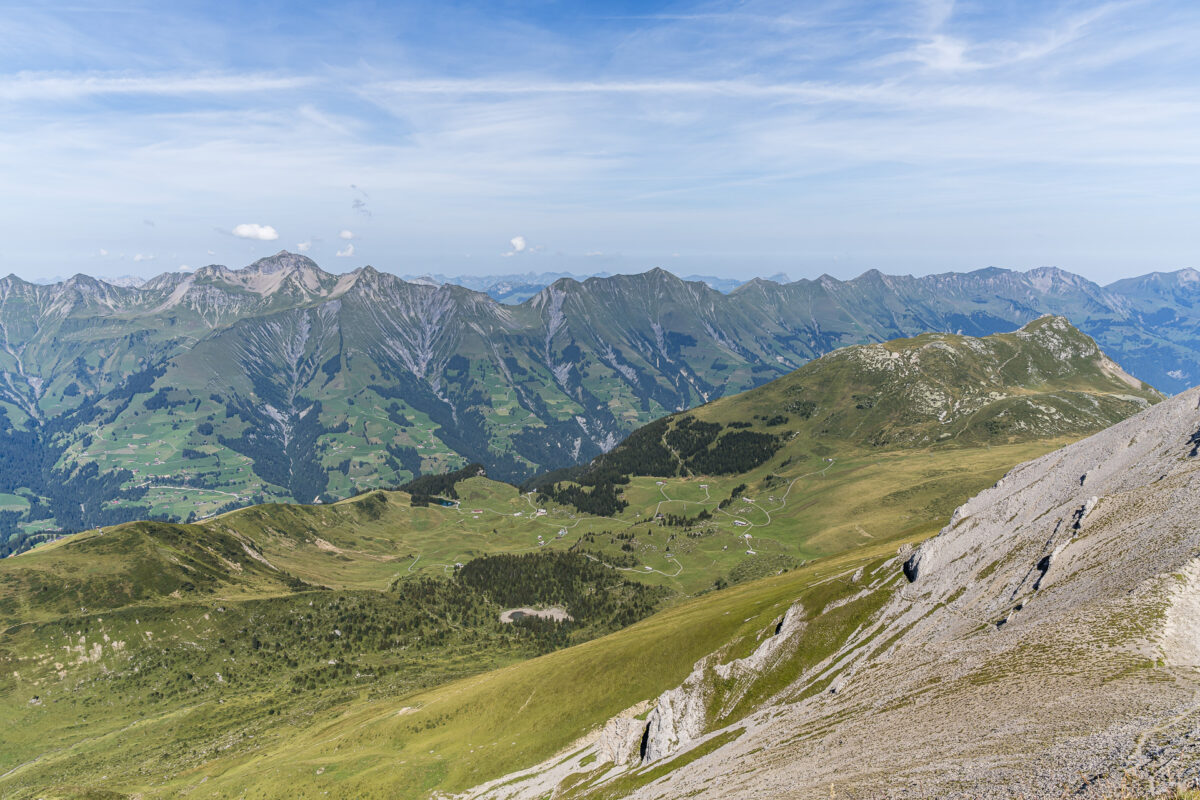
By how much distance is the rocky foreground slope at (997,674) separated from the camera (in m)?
34.0

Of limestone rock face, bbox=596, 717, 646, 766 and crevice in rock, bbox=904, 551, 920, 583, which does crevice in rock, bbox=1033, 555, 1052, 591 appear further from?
limestone rock face, bbox=596, 717, 646, 766

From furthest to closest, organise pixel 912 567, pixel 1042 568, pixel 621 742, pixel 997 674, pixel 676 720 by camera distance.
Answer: pixel 621 742 → pixel 912 567 → pixel 676 720 → pixel 1042 568 → pixel 997 674

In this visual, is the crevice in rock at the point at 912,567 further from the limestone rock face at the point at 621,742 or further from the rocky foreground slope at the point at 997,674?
the limestone rock face at the point at 621,742

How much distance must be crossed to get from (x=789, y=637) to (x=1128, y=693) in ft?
161

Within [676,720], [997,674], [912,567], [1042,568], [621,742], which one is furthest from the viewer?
[621,742]

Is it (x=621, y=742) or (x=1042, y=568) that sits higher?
(x=1042, y=568)

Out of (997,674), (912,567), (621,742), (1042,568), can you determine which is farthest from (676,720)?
(1042,568)

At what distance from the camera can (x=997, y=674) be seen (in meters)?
46.2

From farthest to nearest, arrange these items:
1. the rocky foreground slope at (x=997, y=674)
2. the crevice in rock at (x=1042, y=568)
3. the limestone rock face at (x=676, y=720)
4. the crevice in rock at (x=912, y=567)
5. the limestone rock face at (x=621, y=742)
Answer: the crevice in rock at (x=912, y=567) < the limestone rock face at (x=621, y=742) < the limestone rock face at (x=676, y=720) < the crevice in rock at (x=1042, y=568) < the rocky foreground slope at (x=997, y=674)

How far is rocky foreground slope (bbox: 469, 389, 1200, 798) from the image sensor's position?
33969 millimetres

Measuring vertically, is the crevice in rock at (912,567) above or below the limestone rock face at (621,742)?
above

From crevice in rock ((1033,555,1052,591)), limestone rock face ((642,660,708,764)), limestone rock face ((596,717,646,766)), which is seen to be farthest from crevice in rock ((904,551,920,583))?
limestone rock face ((596,717,646,766))

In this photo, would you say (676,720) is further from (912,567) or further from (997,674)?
(997,674)

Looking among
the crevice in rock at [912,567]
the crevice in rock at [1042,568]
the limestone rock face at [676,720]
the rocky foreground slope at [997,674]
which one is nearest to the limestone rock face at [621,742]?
the rocky foreground slope at [997,674]
